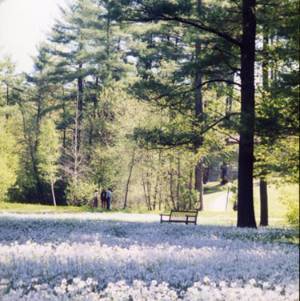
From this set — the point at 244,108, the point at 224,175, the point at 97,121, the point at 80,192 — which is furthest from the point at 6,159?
the point at 224,175

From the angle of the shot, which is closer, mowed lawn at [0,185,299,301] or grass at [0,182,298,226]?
mowed lawn at [0,185,299,301]

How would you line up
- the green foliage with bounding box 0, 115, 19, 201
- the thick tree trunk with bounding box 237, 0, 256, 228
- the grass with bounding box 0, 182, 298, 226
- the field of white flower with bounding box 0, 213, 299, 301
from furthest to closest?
1. the grass with bounding box 0, 182, 298, 226
2. the green foliage with bounding box 0, 115, 19, 201
3. the thick tree trunk with bounding box 237, 0, 256, 228
4. the field of white flower with bounding box 0, 213, 299, 301

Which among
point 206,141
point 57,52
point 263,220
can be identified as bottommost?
point 263,220

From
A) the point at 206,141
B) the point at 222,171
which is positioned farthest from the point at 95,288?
the point at 222,171

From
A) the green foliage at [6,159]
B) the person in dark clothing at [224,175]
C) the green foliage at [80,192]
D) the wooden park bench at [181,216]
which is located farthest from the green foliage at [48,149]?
the wooden park bench at [181,216]

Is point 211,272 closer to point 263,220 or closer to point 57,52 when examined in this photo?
point 263,220

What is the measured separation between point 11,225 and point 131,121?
26.9 meters

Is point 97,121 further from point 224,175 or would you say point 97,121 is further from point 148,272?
point 148,272

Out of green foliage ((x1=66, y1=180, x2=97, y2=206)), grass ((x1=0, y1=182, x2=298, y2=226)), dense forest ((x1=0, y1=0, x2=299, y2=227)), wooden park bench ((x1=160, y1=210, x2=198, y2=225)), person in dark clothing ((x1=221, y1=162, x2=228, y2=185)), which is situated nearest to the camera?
wooden park bench ((x1=160, y1=210, x2=198, y2=225))

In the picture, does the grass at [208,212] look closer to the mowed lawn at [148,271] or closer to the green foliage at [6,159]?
the green foliage at [6,159]

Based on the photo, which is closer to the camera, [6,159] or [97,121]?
[6,159]

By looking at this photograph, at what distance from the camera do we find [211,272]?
291 inches

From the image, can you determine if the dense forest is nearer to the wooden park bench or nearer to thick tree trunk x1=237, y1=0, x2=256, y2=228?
the wooden park bench

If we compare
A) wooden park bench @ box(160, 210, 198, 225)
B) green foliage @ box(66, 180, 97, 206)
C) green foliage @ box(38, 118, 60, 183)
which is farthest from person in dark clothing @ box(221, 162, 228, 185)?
wooden park bench @ box(160, 210, 198, 225)
